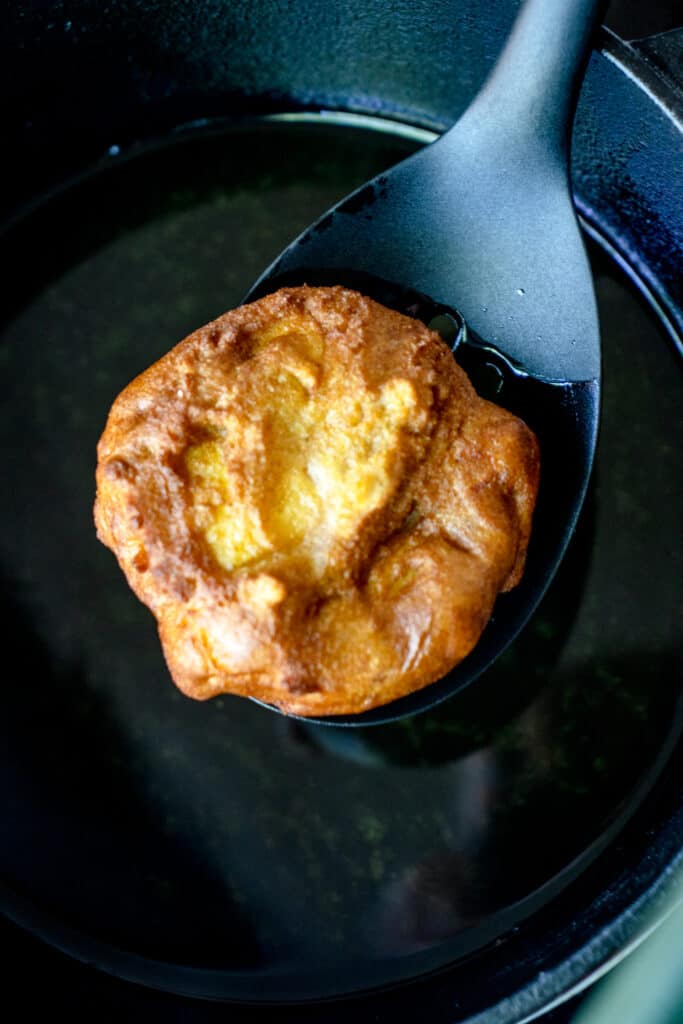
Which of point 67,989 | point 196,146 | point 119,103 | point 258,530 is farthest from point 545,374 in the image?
point 67,989

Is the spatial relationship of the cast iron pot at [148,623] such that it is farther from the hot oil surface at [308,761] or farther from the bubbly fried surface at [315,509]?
the bubbly fried surface at [315,509]

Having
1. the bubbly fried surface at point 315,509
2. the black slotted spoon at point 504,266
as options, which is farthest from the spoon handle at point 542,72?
the bubbly fried surface at point 315,509

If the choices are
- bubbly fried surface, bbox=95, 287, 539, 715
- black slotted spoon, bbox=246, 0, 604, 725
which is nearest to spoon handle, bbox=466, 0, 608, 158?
black slotted spoon, bbox=246, 0, 604, 725

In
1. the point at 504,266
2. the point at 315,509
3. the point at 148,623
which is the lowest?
the point at 148,623

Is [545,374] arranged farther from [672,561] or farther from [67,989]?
[67,989]

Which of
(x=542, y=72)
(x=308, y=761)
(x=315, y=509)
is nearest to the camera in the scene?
(x=315, y=509)

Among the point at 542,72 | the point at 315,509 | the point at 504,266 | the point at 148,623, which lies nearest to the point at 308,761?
the point at 148,623

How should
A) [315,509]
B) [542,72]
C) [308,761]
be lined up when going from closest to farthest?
[315,509]
[542,72]
[308,761]

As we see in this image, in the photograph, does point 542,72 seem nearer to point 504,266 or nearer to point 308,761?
point 504,266
